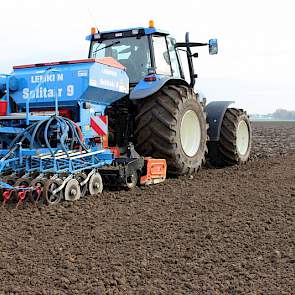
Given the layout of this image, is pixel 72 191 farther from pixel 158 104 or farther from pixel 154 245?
pixel 158 104

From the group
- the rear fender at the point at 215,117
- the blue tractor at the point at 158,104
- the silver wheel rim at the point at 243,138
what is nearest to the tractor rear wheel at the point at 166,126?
the blue tractor at the point at 158,104

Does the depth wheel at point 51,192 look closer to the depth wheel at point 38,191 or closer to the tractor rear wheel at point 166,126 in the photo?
the depth wheel at point 38,191

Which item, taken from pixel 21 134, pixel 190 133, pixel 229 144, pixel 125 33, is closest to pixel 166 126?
pixel 190 133

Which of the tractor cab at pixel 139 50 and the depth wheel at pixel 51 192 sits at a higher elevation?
the tractor cab at pixel 139 50

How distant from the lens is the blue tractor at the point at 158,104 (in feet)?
20.9

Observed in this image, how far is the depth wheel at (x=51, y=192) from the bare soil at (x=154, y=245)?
0.52ft

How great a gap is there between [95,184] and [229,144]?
12.2 feet

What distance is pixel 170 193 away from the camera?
5.66m

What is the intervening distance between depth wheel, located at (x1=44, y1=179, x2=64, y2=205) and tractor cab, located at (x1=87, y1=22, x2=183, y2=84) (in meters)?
2.57

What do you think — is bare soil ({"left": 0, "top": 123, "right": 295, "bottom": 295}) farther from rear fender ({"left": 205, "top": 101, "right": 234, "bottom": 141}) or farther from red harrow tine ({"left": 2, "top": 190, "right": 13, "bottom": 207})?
rear fender ({"left": 205, "top": 101, "right": 234, "bottom": 141})

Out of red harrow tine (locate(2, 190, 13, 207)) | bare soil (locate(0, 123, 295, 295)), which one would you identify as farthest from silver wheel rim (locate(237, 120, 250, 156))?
red harrow tine (locate(2, 190, 13, 207))

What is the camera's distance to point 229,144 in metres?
8.55

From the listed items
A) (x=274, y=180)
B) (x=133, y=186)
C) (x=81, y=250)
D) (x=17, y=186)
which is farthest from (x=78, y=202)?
(x=274, y=180)

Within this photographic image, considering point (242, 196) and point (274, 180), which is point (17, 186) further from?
point (274, 180)
